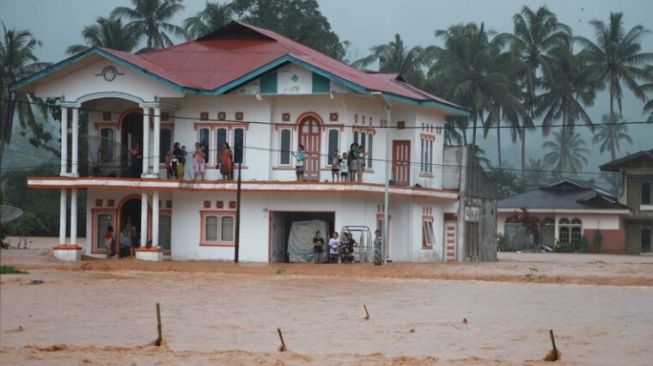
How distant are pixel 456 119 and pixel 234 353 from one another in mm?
73375

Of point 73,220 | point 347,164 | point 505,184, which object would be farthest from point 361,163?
point 505,184

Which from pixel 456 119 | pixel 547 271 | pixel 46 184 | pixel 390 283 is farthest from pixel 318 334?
pixel 456 119

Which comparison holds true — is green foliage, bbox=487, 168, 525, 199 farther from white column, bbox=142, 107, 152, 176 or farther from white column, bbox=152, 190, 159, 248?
white column, bbox=142, 107, 152, 176

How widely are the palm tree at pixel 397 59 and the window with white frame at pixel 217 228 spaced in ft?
132

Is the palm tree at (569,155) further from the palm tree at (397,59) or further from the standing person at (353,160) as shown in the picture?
the standing person at (353,160)

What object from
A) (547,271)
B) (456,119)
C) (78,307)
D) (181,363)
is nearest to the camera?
(181,363)

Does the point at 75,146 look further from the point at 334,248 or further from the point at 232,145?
the point at 334,248

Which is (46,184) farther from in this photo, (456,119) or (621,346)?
(456,119)

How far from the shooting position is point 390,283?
132ft

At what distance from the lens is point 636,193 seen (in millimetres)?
80938

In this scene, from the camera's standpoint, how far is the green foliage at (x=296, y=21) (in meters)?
87.5

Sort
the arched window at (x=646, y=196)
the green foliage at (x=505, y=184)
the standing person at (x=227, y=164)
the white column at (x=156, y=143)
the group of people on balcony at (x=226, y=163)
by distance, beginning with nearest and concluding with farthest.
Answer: the group of people on balcony at (x=226, y=163) → the white column at (x=156, y=143) → the standing person at (x=227, y=164) → the arched window at (x=646, y=196) → the green foliage at (x=505, y=184)

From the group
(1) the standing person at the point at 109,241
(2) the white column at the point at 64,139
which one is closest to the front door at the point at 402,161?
(1) the standing person at the point at 109,241

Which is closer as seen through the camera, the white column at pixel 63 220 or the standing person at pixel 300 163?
the standing person at pixel 300 163
